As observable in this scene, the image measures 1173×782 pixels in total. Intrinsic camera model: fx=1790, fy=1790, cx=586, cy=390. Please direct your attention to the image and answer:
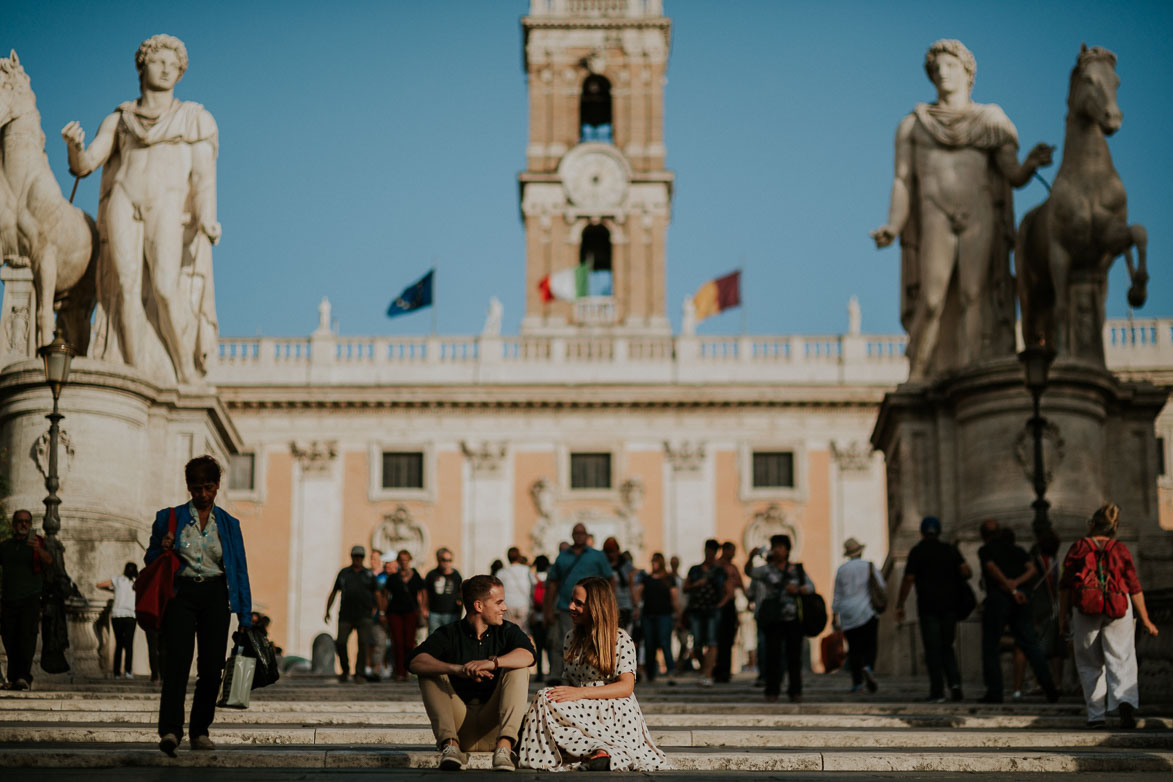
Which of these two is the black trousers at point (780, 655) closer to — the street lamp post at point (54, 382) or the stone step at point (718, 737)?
the stone step at point (718, 737)

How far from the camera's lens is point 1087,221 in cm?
1867

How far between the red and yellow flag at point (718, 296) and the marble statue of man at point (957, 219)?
98.3 feet

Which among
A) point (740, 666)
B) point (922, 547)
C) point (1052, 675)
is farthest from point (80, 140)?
point (740, 666)

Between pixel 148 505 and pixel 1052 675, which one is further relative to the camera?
pixel 148 505

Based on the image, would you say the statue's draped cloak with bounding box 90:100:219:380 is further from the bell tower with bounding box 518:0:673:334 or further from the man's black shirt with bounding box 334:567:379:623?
the bell tower with bounding box 518:0:673:334

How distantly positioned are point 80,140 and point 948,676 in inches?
397

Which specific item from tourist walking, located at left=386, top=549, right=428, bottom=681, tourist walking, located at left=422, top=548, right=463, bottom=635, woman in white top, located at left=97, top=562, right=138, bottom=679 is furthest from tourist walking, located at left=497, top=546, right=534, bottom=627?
woman in white top, located at left=97, top=562, right=138, bottom=679

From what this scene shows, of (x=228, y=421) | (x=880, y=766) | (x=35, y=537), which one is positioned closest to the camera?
(x=880, y=766)

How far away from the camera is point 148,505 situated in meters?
17.6

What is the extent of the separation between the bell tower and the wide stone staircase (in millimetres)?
38375

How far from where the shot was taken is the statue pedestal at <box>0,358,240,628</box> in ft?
54.8

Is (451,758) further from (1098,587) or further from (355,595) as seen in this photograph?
(355,595)

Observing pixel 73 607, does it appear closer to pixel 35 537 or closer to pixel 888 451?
pixel 35 537

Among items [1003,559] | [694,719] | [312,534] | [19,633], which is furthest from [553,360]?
[694,719]
